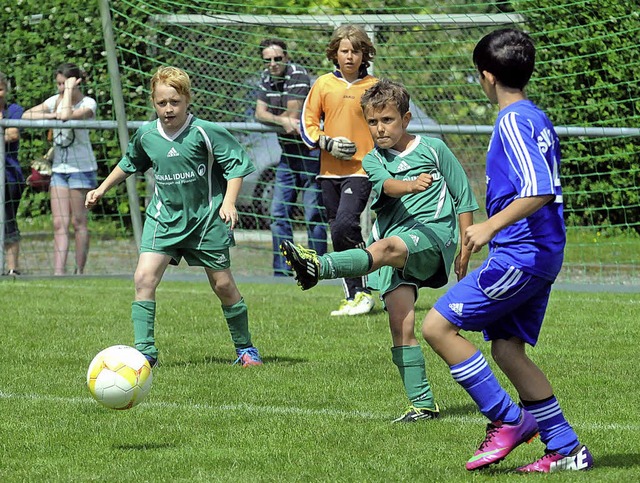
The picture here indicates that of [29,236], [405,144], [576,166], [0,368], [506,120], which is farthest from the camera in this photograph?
[29,236]

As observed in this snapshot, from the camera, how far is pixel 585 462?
473 centimetres

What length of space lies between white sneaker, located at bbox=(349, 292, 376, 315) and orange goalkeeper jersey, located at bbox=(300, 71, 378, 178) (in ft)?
3.05

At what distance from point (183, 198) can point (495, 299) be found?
309 centimetres

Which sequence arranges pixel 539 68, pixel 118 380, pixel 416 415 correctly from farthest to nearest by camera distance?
1. pixel 539 68
2. pixel 416 415
3. pixel 118 380

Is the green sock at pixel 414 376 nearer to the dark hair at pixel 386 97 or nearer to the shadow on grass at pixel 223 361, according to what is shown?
the dark hair at pixel 386 97

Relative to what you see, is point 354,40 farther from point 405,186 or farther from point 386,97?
point 405,186

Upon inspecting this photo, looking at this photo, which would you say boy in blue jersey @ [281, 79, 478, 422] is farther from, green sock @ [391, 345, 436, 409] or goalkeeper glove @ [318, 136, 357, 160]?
goalkeeper glove @ [318, 136, 357, 160]

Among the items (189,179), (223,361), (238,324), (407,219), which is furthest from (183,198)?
(407,219)

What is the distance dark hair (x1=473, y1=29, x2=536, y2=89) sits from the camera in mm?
4660

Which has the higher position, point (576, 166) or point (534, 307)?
point (534, 307)

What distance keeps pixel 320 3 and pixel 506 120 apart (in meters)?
9.94

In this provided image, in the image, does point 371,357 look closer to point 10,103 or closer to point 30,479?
point 30,479

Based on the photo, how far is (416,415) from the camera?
18.7 ft

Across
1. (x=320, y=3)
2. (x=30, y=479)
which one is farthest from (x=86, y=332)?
(x=320, y=3)
